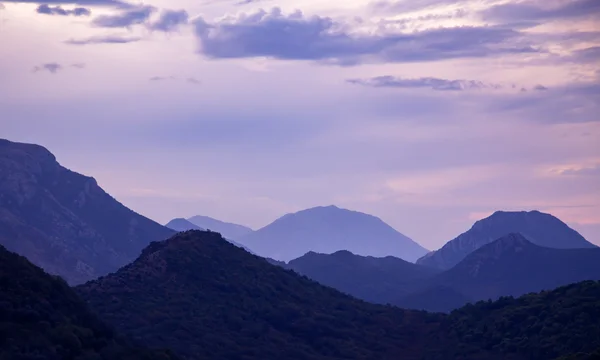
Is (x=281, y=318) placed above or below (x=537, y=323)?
below

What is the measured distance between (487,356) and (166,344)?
37689 millimetres

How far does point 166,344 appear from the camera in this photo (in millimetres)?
111875

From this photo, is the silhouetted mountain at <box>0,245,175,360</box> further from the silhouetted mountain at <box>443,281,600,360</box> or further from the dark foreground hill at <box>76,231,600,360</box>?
the silhouetted mountain at <box>443,281,600,360</box>

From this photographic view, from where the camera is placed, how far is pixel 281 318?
13438 cm

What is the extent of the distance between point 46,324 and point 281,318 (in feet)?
197

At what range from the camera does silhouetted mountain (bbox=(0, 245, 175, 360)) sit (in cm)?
7288

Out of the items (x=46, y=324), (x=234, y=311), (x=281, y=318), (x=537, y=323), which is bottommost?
(x=46, y=324)

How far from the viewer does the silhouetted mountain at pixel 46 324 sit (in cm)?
7288

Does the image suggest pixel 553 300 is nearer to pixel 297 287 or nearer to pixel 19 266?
pixel 297 287

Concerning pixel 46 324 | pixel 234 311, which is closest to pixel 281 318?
pixel 234 311

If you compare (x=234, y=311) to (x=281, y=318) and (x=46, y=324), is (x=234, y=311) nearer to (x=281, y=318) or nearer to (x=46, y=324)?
(x=281, y=318)

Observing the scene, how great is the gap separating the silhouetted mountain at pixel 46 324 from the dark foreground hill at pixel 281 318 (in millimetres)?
25731

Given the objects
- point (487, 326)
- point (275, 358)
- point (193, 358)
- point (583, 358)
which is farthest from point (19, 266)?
point (487, 326)

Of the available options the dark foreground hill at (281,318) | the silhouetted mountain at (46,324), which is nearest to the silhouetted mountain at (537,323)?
the dark foreground hill at (281,318)
